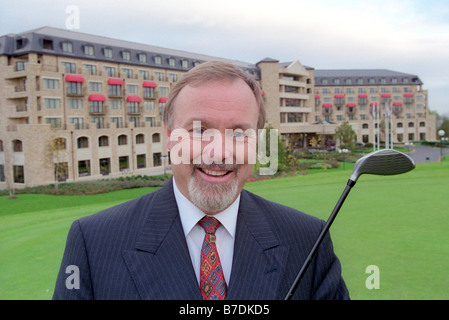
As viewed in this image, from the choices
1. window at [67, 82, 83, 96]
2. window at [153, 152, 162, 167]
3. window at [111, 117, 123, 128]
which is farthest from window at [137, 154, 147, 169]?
window at [67, 82, 83, 96]

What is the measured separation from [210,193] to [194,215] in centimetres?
15

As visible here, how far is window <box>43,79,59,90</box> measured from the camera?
28.9 metres

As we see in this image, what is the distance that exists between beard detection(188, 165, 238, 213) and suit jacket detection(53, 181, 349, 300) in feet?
0.54

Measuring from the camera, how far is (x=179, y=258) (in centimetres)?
183

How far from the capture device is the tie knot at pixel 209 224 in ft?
6.21

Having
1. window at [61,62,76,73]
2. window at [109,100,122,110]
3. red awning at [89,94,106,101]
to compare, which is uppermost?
window at [61,62,76,73]

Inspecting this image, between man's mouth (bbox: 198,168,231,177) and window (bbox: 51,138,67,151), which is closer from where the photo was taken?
man's mouth (bbox: 198,168,231,177)

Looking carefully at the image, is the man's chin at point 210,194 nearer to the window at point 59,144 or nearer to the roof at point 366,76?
the window at point 59,144

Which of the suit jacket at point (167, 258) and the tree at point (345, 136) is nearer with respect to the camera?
the suit jacket at point (167, 258)

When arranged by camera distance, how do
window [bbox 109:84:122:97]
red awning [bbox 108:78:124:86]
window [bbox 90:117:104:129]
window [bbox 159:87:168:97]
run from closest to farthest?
window [bbox 90:117:104:129]
red awning [bbox 108:78:124:86]
window [bbox 109:84:122:97]
window [bbox 159:87:168:97]

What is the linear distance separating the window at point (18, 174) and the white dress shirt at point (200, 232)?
28906 millimetres

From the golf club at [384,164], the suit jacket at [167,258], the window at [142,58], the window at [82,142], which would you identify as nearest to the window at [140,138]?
the window at [82,142]

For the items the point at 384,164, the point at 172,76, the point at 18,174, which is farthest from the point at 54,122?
the point at 384,164

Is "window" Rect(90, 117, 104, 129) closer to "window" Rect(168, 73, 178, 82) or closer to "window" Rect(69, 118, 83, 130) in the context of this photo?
"window" Rect(69, 118, 83, 130)
